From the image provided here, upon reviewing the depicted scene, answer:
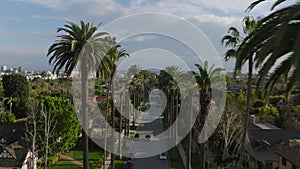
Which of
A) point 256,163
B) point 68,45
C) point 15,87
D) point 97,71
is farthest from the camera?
point 15,87

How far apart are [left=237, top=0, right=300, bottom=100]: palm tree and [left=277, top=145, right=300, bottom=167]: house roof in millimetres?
14787

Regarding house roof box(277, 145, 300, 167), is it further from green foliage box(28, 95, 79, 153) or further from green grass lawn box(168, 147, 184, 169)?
green foliage box(28, 95, 79, 153)

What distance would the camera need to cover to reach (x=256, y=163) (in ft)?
91.3

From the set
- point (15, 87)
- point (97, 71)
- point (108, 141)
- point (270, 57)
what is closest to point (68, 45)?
point (97, 71)

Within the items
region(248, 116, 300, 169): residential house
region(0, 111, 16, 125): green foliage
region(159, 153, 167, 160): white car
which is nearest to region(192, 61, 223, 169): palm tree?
region(248, 116, 300, 169): residential house

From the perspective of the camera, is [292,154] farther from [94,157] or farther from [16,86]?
[16,86]

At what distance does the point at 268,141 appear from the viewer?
107 ft

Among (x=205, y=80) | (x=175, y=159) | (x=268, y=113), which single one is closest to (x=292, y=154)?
(x=205, y=80)

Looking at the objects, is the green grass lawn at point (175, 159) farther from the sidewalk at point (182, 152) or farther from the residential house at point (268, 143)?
the residential house at point (268, 143)

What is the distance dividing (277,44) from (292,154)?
1912cm

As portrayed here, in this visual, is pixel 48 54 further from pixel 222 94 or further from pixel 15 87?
pixel 15 87

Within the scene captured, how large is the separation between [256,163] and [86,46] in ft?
Answer: 58.1

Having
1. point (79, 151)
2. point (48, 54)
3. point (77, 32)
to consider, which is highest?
point (77, 32)

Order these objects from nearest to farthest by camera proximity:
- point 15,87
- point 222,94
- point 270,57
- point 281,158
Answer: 1. point 270,57
2. point 222,94
3. point 281,158
4. point 15,87
